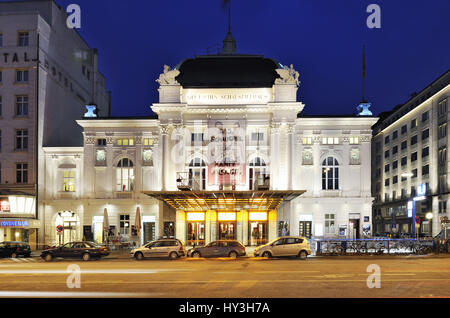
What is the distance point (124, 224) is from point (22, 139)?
44.7 ft

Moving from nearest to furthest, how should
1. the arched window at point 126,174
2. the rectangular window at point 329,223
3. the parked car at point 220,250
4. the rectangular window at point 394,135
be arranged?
the parked car at point 220,250, the rectangular window at point 329,223, the arched window at point 126,174, the rectangular window at point 394,135

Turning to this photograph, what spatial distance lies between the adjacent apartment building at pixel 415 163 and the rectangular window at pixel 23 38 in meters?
42.3

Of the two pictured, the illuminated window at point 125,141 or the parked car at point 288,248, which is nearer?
the parked car at point 288,248

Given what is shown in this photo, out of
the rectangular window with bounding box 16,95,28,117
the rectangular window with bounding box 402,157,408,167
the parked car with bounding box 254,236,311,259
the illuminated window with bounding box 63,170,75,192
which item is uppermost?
the rectangular window with bounding box 16,95,28,117

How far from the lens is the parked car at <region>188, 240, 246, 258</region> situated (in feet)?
108

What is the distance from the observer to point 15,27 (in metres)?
47.8

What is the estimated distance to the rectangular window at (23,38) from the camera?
48.1m

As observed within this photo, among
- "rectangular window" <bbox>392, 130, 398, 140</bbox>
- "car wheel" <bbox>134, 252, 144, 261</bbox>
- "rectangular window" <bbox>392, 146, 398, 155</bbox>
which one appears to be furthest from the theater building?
"rectangular window" <bbox>392, 130, 398, 140</bbox>

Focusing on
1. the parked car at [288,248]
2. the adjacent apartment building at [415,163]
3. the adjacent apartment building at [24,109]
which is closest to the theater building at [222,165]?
the adjacent apartment building at [24,109]

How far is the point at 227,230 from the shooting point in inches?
1832

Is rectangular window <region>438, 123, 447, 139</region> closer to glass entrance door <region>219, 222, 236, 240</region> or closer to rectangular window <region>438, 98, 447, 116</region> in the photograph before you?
rectangular window <region>438, 98, 447, 116</region>

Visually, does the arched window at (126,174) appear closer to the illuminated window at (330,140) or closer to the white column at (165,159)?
the white column at (165,159)

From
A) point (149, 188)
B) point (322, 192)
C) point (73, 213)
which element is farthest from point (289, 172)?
point (73, 213)

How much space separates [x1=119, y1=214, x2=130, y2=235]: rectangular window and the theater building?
0.36ft
